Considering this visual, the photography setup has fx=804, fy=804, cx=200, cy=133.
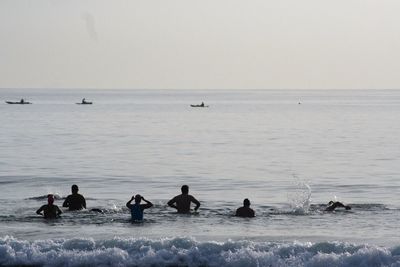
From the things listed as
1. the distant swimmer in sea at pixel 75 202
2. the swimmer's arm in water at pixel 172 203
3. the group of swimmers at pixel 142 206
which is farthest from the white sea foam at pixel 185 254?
the distant swimmer in sea at pixel 75 202

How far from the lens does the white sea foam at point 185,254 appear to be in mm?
20344

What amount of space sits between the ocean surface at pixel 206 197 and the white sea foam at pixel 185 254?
3cm

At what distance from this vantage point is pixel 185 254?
20.9 metres

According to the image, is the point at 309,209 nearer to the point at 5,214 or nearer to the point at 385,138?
the point at 5,214

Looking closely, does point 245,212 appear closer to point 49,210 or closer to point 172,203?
point 172,203

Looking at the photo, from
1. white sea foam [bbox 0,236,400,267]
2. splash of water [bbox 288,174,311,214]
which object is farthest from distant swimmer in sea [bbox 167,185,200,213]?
white sea foam [bbox 0,236,400,267]

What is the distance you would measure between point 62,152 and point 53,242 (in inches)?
1567

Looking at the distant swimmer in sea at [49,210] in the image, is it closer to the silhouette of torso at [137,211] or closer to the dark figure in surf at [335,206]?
the silhouette of torso at [137,211]

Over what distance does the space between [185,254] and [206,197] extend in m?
15.5

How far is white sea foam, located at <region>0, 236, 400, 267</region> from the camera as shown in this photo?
20.3 metres

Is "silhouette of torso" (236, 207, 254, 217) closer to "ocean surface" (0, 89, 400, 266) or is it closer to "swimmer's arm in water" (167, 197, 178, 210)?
"ocean surface" (0, 89, 400, 266)

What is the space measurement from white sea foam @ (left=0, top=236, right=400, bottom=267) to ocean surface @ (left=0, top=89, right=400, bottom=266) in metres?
0.03

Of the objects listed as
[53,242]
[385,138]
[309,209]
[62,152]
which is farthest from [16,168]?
[385,138]

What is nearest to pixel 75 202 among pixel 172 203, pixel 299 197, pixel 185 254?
pixel 172 203
